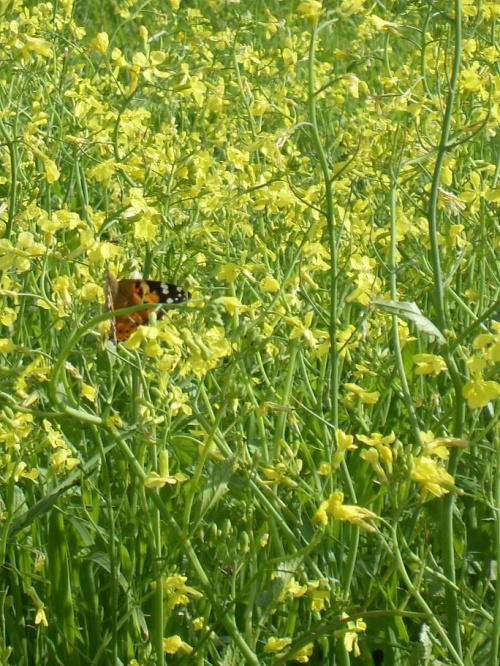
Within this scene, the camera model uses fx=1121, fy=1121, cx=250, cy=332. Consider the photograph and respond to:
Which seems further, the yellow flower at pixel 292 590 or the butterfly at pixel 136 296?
the butterfly at pixel 136 296

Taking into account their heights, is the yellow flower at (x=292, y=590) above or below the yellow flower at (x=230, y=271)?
below

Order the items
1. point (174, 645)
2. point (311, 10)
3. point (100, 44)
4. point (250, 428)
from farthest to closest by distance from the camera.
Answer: point (100, 44) → point (250, 428) → point (311, 10) → point (174, 645)

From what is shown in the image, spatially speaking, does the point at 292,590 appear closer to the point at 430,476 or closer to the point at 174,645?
the point at 174,645

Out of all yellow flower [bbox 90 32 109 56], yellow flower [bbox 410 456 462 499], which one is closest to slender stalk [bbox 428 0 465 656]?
yellow flower [bbox 410 456 462 499]

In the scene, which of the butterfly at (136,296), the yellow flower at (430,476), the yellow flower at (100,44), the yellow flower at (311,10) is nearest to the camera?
the yellow flower at (430,476)

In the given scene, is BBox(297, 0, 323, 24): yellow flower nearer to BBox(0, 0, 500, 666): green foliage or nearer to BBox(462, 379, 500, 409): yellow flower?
BBox(0, 0, 500, 666): green foliage

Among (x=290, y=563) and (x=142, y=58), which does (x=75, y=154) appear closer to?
(x=142, y=58)

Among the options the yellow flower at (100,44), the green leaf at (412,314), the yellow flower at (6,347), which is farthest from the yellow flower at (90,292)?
the yellow flower at (100,44)

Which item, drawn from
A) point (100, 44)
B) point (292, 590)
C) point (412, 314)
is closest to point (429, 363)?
point (412, 314)

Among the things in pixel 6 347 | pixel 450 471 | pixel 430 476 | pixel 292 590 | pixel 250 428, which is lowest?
pixel 250 428

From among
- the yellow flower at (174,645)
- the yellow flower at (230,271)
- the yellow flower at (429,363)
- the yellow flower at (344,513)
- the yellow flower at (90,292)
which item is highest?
the yellow flower at (90,292)

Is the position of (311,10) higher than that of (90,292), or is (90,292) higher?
(311,10)

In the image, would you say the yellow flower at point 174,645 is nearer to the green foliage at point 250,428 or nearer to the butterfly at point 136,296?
the green foliage at point 250,428

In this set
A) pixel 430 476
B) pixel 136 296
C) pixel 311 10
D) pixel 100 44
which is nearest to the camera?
pixel 430 476
